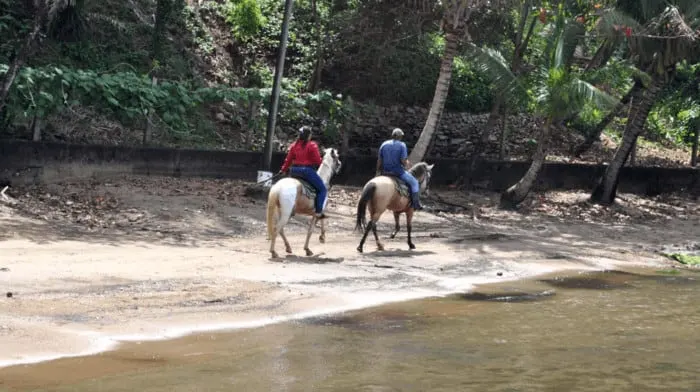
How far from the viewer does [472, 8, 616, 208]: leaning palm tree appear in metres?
20.4

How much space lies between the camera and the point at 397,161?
16.3 meters

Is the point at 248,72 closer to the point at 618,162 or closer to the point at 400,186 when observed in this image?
the point at 618,162

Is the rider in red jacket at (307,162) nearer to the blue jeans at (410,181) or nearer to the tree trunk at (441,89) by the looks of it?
the blue jeans at (410,181)

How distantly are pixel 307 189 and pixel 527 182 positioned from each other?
8.63 meters

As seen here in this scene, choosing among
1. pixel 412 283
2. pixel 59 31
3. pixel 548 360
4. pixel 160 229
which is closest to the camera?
pixel 548 360

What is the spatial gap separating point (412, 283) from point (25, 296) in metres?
5.45

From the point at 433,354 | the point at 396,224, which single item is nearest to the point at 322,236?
the point at 396,224

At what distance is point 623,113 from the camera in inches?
1249

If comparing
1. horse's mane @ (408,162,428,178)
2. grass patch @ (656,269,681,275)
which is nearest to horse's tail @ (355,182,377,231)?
horse's mane @ (408,162,428,178)

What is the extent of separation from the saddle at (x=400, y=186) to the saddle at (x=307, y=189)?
1.77 meters

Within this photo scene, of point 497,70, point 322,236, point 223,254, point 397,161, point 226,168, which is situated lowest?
point 223,254

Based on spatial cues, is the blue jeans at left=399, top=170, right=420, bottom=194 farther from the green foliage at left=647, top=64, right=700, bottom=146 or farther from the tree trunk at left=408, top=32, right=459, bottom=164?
the green foliage at left=647, top=64, right=700, bottom=146

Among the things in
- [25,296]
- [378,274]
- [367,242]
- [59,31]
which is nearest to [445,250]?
[367,242]

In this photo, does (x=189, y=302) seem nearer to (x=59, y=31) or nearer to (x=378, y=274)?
(x=378, y=274)
